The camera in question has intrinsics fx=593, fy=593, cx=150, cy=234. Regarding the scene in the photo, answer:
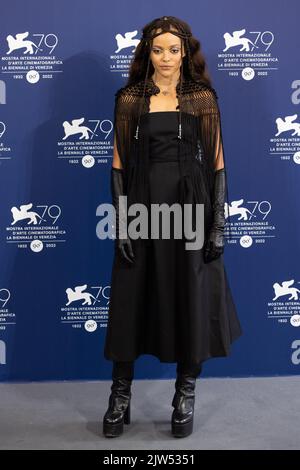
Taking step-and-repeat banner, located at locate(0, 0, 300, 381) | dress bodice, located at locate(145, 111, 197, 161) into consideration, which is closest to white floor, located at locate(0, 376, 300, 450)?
step-and-repeat banner, located at locate(0, 0, 300, 381)

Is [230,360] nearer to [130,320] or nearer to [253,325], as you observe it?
[253,325]

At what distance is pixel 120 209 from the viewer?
8.59ft

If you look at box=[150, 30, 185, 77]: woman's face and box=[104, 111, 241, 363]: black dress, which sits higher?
box=[150, 30, 185, 77]: woman's face

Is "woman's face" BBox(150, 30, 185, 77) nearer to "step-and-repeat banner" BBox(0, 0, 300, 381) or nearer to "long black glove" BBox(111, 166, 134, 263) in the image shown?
"long black glove" BBox(111, 166, 134, 263)

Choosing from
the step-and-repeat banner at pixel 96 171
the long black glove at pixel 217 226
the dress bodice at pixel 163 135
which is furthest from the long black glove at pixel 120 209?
the step-and-repeat banner at pixel 96 171

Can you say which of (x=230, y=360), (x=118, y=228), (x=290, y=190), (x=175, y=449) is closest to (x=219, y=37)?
(x=290, y=190)

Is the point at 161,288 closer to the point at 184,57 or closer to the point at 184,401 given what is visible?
Answer: the point at 184,401

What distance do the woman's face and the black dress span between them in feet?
0.62

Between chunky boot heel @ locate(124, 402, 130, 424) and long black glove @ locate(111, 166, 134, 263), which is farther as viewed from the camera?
chunky boot heel @ locate(124, 402, 130, 424)

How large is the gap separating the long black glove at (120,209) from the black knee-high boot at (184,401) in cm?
57

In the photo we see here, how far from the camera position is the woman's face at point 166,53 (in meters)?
2.53

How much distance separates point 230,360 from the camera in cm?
337

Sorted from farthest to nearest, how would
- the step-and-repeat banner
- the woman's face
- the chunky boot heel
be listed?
the step-and-repeat banner → the chunky boot heel → the woman's face

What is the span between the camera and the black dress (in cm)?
255
